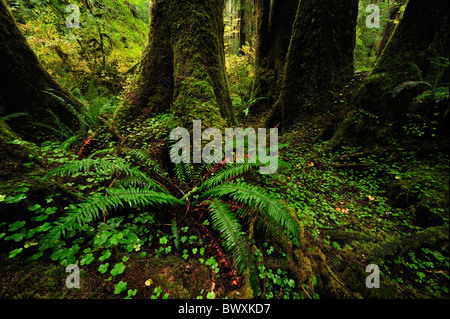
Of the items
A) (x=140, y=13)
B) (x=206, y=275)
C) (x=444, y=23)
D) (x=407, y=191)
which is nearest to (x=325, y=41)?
(x=444, y=23)

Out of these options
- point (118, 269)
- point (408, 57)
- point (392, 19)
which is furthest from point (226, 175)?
point (392, 19)

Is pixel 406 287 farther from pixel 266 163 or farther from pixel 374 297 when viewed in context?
pixel 266 163

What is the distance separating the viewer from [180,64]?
317 centimetres

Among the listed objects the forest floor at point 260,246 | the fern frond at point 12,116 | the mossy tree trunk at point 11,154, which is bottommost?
the forest floor at point 260,246

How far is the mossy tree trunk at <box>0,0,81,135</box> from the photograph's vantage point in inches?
111

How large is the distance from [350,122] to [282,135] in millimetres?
1388

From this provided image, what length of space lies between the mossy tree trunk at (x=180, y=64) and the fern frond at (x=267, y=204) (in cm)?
148

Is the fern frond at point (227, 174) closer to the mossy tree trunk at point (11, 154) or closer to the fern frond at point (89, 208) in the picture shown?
the fern frond at point (89, 208)

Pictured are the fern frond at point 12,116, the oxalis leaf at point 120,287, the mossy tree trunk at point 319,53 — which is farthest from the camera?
the mossy tree trunk at point 319,53

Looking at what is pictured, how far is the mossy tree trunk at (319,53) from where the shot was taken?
3832 millimetres

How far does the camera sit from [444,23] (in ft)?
7.86

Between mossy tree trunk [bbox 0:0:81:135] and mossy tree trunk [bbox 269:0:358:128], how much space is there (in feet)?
16.4

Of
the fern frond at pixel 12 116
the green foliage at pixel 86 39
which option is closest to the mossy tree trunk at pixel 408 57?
the fern frond at pixel 12 116

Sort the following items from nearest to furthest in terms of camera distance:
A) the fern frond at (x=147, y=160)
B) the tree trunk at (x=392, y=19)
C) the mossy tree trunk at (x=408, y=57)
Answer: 1. the fern frond at (x=147, y=160)
2. the mossy tree trunk at (x=408, y=57)
3. the tree trunk at (x=392, y=19)
